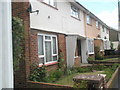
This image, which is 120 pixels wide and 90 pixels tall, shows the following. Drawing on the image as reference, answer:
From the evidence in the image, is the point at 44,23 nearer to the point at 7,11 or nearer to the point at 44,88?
the point at 44,88

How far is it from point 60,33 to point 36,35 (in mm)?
3113

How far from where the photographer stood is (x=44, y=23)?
28.5 ft

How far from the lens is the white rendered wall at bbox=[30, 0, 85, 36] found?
26.0 ft

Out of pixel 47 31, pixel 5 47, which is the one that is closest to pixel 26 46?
pixel 47 31

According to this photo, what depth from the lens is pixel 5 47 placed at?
3.55 ft

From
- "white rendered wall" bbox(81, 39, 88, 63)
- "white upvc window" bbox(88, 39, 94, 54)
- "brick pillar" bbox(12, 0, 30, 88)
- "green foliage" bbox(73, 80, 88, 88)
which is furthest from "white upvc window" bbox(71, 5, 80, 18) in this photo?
"green foliage" bbox(73, 80, 88, 88)

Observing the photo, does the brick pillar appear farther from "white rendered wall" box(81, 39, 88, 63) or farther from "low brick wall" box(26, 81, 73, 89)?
"white rendered wall" box(81, 39, 88, 63)

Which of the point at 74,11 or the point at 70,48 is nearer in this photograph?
the point at 70,48

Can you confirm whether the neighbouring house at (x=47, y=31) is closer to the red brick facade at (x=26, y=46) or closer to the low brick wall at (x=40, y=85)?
the red brick facade at (x=26, y=46)

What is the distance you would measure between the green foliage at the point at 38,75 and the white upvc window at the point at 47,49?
102cm

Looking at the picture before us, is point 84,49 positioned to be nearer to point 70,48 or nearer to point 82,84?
point 70,48

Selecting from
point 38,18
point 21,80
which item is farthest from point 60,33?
point 21,80

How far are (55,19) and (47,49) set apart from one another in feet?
7.75

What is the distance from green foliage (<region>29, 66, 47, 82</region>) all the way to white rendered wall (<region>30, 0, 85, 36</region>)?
6.99 feet
